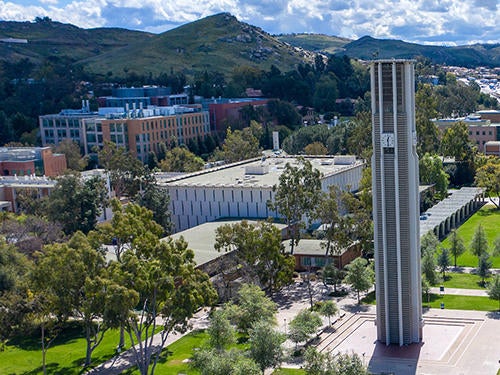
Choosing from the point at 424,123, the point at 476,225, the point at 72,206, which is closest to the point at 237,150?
the point at 424,123

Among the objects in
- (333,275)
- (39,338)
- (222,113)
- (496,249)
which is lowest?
(39,338)

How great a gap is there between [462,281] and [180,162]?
49.3 metres

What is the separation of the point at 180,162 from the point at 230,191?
1045 inches

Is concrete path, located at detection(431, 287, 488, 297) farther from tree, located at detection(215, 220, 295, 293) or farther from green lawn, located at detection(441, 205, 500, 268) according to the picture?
tree, located at detection(215, 220, 295, 293)

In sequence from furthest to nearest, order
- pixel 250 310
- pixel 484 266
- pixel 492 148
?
1. pixel 492 148
2. pixel 484 266
3. pixel 250 310

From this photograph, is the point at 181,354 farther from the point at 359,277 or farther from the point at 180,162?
the point at 180,162

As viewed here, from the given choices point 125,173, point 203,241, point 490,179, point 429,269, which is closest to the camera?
point 429,269

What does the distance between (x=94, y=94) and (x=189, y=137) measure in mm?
42513

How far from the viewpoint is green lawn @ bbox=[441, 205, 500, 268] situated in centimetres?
6175

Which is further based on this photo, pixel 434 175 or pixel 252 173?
pixel 434 175

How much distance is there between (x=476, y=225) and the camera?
74.1m

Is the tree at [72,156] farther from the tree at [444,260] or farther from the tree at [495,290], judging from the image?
the tree at [495,290]

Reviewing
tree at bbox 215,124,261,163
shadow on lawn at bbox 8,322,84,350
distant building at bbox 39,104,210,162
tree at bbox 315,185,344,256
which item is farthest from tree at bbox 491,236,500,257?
distant building at bbox 39,104,210,162

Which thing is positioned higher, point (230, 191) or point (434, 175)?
point (230, 191)
